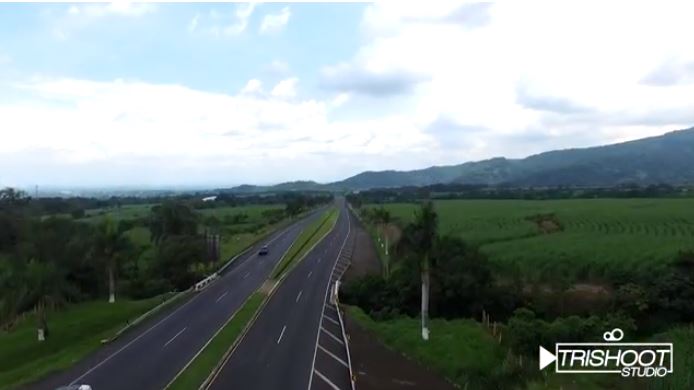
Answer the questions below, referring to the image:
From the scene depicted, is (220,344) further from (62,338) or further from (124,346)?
(62,338)

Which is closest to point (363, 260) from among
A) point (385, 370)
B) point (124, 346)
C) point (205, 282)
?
point (205, 282)

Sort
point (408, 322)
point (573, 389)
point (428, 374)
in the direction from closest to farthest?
point (573, 389), point (428, 374), point (408, 322)

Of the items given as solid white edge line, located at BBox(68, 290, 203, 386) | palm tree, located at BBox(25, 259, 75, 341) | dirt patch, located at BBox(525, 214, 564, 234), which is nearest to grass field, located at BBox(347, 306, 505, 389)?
solid white edge line, located at BBox(68, 290, 203, 386)

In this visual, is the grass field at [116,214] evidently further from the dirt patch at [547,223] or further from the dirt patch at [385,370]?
the dirt patch at [385,370]

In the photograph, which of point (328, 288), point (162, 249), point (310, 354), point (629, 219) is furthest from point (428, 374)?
point (629, 219)

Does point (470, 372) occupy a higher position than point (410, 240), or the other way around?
point (410, 240)

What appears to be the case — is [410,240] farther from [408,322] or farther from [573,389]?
[573,389]

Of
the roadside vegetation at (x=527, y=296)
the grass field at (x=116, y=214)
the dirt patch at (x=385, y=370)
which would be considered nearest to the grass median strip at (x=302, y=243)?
the roadside vegetation at (x=527, y=296)
